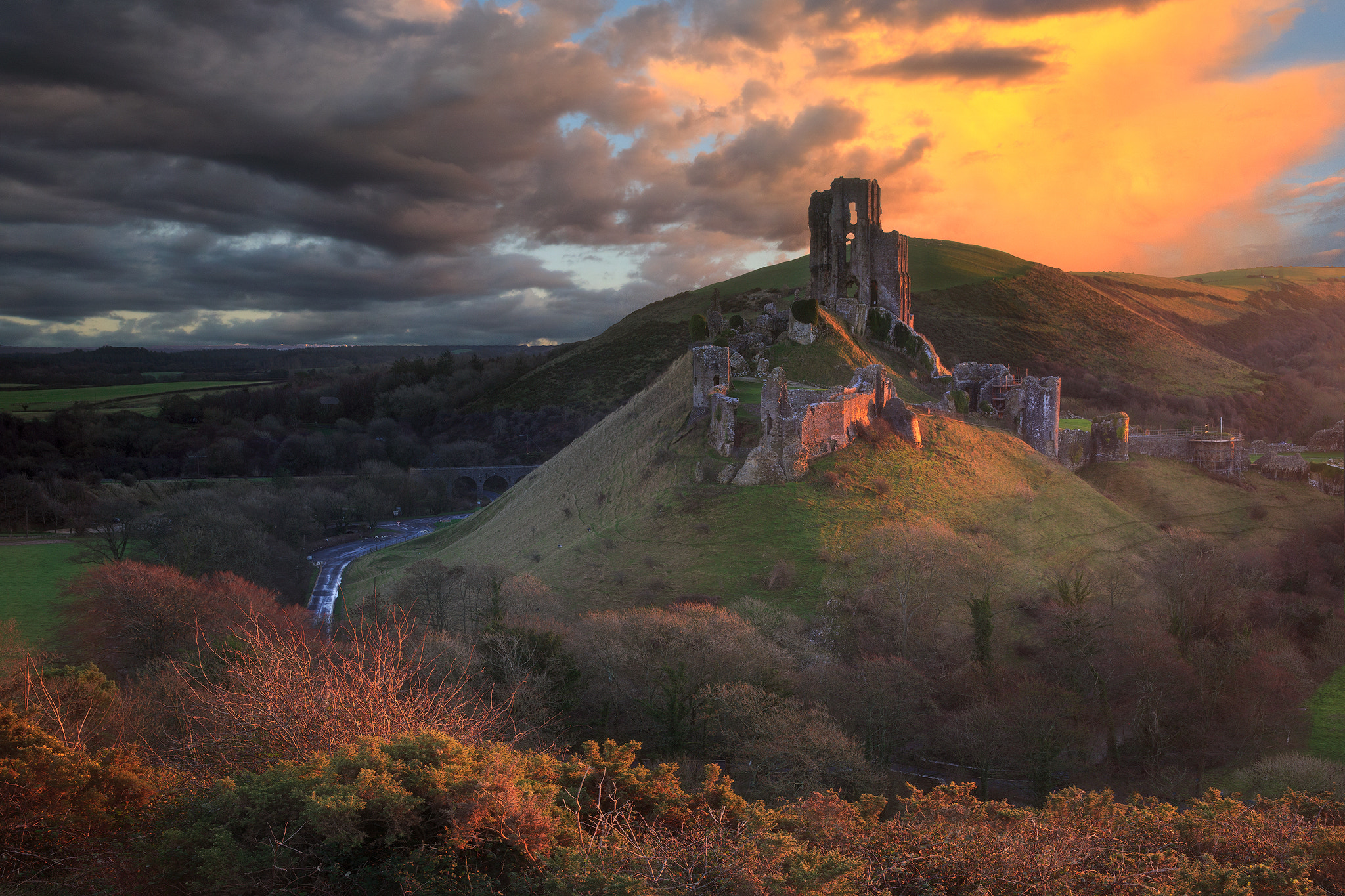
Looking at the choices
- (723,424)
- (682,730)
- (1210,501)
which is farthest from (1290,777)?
(1210,501)

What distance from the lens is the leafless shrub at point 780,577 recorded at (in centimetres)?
3161

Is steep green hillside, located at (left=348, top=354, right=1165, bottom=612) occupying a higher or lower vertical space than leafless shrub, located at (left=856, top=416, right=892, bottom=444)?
lower

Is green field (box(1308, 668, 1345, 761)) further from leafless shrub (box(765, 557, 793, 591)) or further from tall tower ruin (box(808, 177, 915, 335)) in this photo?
tall tower ruin (box(808, 177, 915, 335))

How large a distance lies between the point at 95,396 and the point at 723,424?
122512mm

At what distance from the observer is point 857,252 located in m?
57.0

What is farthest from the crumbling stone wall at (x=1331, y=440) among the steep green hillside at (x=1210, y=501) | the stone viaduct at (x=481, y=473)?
the stone viaduct at (x=481, y=473)

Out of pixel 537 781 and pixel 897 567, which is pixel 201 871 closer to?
pixel 537 781

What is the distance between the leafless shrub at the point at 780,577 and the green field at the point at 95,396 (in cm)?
10137

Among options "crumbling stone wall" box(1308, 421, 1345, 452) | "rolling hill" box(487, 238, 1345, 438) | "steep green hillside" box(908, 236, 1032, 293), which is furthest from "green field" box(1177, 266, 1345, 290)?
"crumbling stone wall" box(1308, 421, 1345, 452)

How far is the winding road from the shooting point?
182ft

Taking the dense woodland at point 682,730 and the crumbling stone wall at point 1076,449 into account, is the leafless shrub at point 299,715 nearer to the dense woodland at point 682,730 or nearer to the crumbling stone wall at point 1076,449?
the dense woodland at point 682,730

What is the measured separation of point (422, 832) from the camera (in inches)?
451

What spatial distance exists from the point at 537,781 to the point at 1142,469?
173 ft

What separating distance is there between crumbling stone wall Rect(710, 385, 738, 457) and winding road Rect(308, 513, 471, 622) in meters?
25.7
